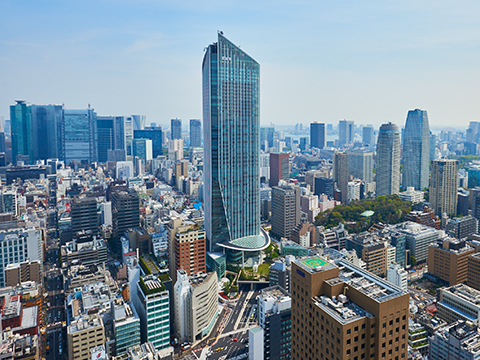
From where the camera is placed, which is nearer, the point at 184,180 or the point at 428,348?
the point at 428,348

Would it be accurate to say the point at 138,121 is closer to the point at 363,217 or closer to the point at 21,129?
the point at 21,129

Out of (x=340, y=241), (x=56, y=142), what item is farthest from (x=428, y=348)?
(x=56, y=142)

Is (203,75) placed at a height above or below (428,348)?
above

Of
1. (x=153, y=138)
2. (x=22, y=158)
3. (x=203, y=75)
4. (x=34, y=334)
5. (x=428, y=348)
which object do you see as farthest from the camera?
(x=153, y=138)

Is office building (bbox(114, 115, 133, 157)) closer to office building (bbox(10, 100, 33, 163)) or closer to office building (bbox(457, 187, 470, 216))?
office building (bbox(10, 100, 33, 163))

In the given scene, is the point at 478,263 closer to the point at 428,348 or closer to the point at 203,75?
the point at 428,348

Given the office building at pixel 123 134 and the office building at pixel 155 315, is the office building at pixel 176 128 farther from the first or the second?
the office building at pixel 155 315
